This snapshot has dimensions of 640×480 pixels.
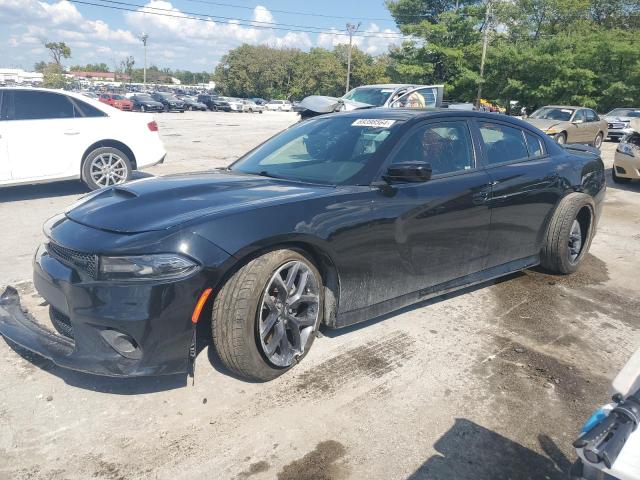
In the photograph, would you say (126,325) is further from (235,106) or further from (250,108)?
(250,108)

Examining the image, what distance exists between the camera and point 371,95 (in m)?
13.7

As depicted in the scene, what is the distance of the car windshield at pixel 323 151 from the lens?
11.6ft

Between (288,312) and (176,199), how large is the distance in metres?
0.91

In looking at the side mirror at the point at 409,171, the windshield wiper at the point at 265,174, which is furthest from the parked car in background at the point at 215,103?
the side mirror at the point at 409,171

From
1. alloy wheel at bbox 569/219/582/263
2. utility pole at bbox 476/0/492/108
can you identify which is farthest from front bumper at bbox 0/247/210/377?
utility pole at bbox 476/0/492/108

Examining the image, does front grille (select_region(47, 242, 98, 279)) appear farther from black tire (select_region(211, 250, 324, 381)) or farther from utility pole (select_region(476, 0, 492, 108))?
utility pole (select_region(476, 0, 492, 108))

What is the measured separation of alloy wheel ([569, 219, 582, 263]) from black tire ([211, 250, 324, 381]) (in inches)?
130

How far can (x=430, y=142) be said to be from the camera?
3.78m

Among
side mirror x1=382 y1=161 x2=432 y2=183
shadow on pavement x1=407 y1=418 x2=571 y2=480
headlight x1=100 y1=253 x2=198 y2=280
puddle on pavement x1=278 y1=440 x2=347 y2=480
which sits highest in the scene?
side mirror x1=382 y1=161 x2=432 y2=183

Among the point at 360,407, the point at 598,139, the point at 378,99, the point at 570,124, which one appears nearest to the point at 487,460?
the point at 360,407

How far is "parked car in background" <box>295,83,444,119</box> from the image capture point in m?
12.4

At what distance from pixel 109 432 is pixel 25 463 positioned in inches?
14.4

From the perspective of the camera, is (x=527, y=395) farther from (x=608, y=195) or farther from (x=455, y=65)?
(x=455, y=65)

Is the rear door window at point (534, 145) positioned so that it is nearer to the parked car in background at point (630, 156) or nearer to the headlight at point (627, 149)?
the parked car in background at point (630, 156)
